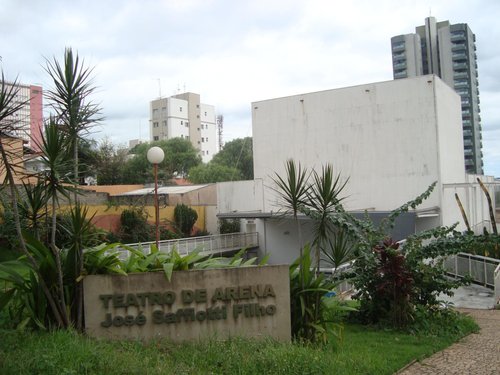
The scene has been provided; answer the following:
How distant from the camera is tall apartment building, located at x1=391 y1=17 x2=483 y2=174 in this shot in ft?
283

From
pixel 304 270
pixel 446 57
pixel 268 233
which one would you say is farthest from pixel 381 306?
pixel 446 57

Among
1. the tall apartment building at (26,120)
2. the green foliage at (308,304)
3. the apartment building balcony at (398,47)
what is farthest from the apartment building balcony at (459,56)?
the tall apartment building at (26,120)

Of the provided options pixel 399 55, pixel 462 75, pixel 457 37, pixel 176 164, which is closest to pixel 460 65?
pixel 462 75

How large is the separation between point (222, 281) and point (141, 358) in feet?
5.79

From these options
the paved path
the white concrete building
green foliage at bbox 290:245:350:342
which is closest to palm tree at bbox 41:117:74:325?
green foliage at bbox 290:245:350:342

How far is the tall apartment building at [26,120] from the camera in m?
6.40

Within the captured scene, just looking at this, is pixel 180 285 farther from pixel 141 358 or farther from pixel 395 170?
pixel 395 170

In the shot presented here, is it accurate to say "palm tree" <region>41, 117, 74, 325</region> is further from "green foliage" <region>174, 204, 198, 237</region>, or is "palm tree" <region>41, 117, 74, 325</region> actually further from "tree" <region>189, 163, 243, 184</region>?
"tree" <region>189, 163, 243, 184</region>

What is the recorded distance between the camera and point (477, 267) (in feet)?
56.3

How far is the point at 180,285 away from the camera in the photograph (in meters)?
7.22

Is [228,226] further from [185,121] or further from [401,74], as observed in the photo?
[401,74]

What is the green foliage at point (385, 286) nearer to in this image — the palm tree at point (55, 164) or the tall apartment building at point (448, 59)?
the palm tree at point (55, 164)

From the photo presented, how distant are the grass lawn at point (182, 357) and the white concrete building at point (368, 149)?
20.7 meters

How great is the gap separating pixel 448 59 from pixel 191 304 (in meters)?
91.0
